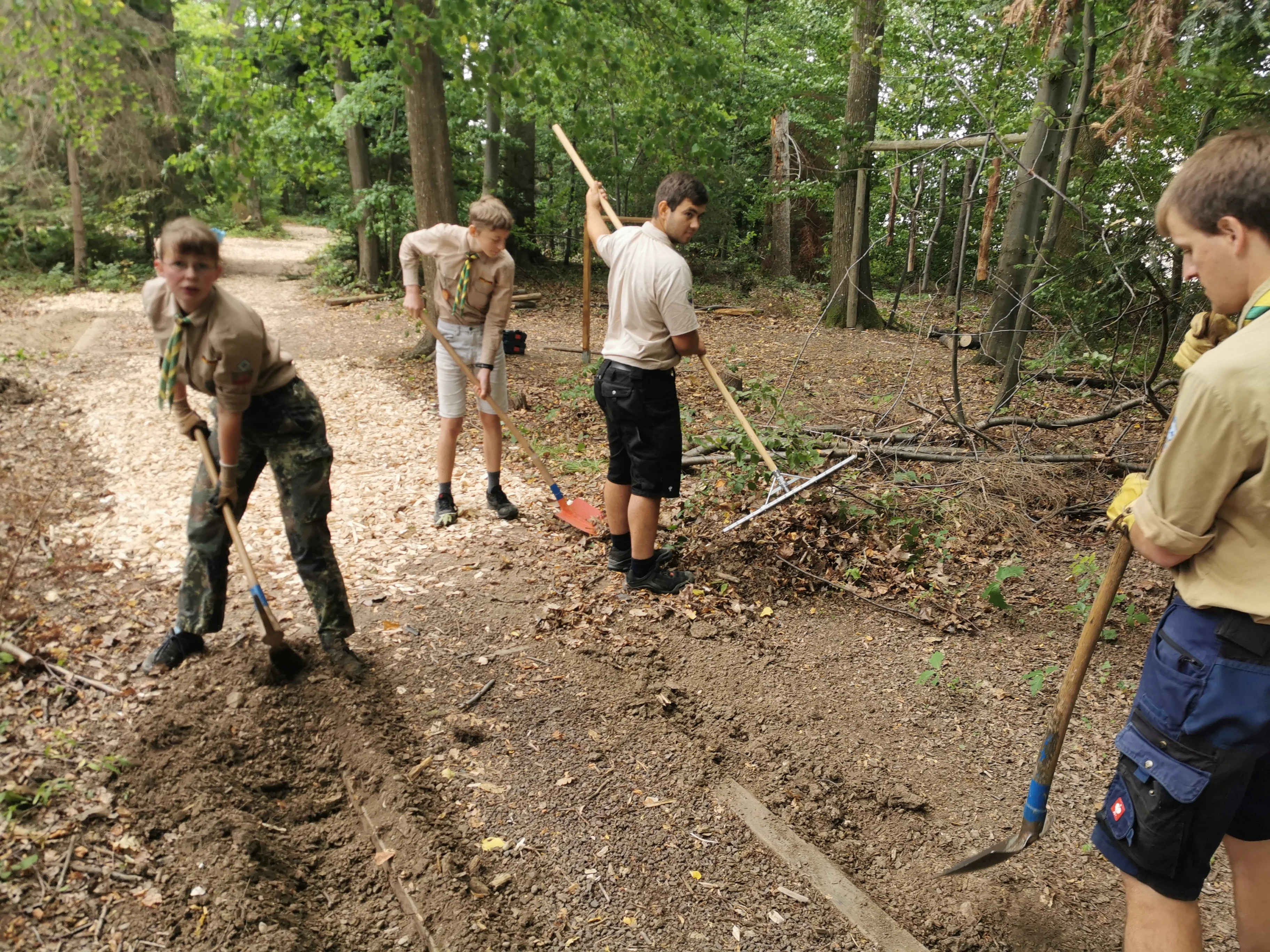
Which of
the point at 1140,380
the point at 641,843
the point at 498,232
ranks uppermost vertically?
the point at 498,232

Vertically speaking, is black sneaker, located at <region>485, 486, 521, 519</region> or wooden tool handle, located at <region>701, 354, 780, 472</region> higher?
wooden tool handle, located at <region>701, 354, 780, 472</region>

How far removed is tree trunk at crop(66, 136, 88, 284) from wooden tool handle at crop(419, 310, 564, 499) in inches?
591

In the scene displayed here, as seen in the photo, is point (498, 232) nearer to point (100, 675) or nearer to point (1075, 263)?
point (100, 675)

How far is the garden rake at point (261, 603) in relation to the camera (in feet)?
10.6

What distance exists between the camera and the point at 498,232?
4867 mm

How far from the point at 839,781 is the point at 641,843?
0.87 metres

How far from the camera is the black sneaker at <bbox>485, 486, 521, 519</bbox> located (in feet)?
18.1

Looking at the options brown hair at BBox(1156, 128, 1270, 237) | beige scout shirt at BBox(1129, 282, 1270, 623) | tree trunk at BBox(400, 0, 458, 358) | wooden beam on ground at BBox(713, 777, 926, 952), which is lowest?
wooden beam on ground at BBox(713, 777, 926, 952)

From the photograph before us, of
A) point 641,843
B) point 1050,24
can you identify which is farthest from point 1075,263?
point 641,843

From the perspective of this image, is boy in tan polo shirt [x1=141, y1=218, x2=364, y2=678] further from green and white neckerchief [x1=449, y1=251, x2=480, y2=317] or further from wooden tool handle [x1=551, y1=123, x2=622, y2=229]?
wooden tool handle [x1=551, y1=123, x2=622, y2=229]

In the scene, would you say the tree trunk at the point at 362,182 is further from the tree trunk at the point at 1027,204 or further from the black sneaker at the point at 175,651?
the black sneaker at the point at 175,651

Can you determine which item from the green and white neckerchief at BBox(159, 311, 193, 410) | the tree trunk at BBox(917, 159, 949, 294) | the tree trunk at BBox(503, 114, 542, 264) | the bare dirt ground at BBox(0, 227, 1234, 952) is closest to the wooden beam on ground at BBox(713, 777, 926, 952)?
the bare dirt ground at BBox(0, 227, 1234, 952)

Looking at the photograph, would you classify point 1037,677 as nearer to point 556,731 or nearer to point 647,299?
point 556,731

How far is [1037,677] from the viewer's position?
3.50 m
